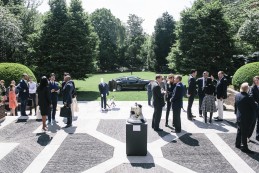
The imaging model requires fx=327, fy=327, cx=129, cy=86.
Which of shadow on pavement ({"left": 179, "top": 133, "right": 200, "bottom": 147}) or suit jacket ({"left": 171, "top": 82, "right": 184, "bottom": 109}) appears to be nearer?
shadow on pavement ({"left": 179, "top": 133, "right": 200, "bottom": 147})

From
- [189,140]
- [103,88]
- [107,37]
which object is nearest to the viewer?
[189,140]

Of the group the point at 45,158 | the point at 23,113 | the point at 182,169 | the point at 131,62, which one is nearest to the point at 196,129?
the point at 182,169

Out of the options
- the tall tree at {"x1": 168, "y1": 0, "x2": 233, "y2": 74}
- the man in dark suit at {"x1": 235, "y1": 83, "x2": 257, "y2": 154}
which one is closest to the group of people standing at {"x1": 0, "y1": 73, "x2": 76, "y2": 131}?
the man in dark suit at {"x1": 235, "y1": 83, "x2": 257, "y2": 154}

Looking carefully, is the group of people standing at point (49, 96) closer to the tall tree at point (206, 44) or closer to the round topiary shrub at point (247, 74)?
the round topiary shrub at point (247, 74)

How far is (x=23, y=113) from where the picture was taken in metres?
15.0

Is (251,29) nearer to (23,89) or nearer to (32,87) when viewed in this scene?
(32,87)

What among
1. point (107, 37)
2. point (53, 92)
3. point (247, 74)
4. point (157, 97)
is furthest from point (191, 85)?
point (107, 37)

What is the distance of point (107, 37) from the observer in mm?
72438

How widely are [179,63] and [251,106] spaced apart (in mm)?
21497

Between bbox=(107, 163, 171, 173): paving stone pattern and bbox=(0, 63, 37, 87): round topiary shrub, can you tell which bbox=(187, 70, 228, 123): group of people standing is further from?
bbox=(0, 63, 37, 87): round topiary shrub

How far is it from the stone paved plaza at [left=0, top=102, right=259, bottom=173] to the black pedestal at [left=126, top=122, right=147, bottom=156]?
173 mm

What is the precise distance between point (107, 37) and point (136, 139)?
6448cm

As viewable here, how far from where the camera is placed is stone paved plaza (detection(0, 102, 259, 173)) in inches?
341

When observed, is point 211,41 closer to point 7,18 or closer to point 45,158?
point 7,18
